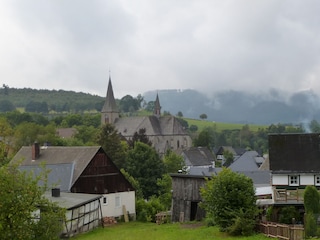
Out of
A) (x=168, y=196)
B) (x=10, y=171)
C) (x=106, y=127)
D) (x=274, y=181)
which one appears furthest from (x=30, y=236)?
(x=106, y=127)

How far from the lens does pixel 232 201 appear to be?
87.7ft

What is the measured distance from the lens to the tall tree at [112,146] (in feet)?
241

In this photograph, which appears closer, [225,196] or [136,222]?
[225,196]

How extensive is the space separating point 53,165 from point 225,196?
18533 millimetres

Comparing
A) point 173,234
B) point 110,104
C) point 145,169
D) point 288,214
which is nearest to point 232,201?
point 173,234

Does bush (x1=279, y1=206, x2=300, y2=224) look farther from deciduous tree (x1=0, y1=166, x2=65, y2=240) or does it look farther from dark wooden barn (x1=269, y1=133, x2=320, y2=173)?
deciduous tree (x1=0, y1=166, x2=65, y2=240)

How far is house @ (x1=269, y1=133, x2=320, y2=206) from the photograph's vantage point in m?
33.2

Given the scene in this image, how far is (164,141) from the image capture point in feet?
408

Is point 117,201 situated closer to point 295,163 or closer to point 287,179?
point 287,179

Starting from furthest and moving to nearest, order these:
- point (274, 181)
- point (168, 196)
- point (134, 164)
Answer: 1. point (134, 164)
2. point (168, 196)
3. point (274, 181)

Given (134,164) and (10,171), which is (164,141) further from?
(10,171)

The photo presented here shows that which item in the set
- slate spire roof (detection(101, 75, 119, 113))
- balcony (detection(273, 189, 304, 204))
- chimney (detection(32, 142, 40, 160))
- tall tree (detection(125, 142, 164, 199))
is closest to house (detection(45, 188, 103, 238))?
chimney (detection(32, 142, 40, 160))

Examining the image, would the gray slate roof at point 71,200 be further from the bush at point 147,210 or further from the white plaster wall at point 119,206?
the bush at point 147,210

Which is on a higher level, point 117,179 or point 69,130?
point 69,130
